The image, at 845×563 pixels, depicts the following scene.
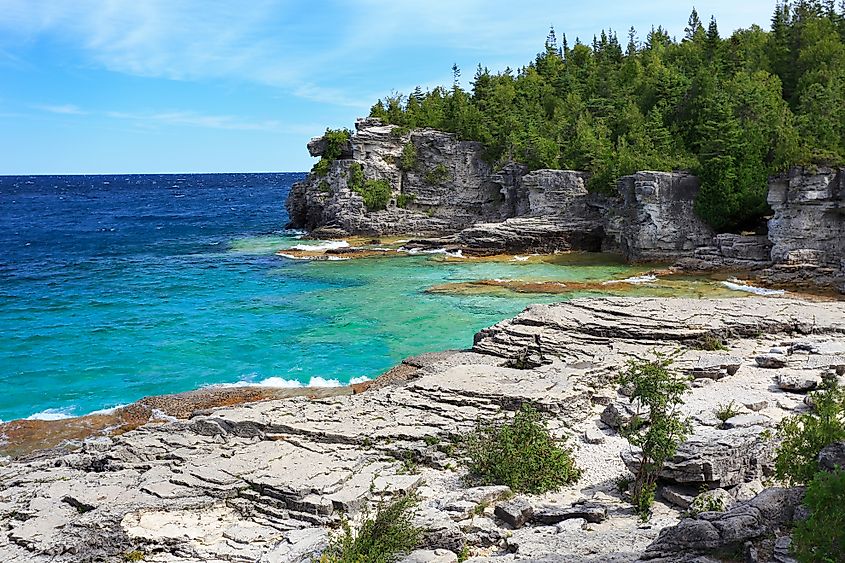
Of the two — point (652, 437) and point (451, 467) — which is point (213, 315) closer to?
point (451, 467)

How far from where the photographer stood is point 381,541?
10305 mm

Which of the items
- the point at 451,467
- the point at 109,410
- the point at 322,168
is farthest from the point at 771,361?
the point at 322,168

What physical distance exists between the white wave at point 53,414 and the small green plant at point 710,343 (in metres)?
18.7

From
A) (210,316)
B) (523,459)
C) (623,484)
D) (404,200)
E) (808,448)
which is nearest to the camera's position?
(808,448)

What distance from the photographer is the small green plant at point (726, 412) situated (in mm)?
14719

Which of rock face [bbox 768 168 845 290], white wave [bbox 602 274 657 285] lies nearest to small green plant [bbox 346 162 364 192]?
white wave [bbox 602 274 657 285]

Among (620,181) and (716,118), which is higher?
(716,118)

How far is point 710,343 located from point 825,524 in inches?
576

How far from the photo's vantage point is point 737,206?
38688mm

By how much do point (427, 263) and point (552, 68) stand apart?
3399 centimetres

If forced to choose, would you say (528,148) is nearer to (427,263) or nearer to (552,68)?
(427,263)

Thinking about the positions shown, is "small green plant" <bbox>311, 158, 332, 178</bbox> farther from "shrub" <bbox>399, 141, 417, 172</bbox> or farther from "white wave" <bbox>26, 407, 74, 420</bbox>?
"white wave" <bbox>26, 407, 74, 420</bbox>

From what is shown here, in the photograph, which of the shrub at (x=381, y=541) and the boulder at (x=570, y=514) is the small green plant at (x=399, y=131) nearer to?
the boulder at (x=570, y=514)

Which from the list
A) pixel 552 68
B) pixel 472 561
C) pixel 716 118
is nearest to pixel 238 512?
pixel 472 561
